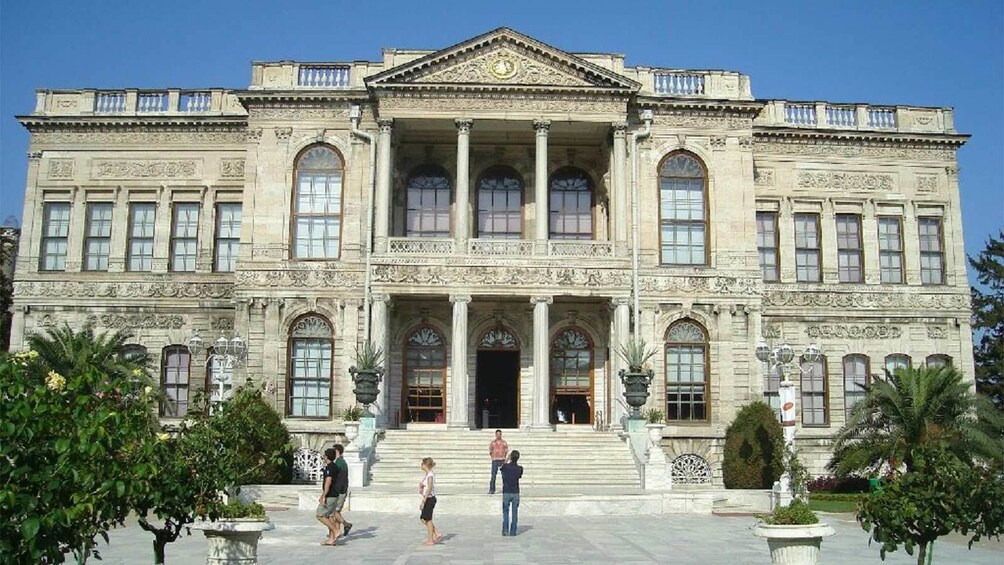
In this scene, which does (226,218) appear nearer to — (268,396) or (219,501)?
(268,396)

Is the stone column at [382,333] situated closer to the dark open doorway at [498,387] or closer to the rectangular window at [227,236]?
the dark open doorway at [498,387]

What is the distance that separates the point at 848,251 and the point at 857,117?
5.14 metres

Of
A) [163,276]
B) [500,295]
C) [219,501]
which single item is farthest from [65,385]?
[163,276]

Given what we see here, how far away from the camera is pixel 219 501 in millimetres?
11156

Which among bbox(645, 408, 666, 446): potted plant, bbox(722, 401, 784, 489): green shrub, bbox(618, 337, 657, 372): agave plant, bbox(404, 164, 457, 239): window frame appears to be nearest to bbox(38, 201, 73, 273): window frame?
bbox(404, 164, 457, 239): window frame

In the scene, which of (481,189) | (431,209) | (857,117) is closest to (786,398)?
(481,189)

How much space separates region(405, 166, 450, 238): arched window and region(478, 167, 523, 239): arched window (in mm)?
1254

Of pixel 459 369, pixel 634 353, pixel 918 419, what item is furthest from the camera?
pixel 459 369

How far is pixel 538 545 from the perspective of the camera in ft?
55.4

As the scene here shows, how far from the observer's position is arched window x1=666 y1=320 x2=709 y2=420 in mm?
32656

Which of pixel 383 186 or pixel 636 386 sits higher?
pixel 383 186

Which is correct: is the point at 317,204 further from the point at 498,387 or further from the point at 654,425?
the point at 654,425

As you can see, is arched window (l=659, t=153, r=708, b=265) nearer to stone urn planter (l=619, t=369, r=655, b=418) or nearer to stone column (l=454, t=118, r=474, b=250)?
stone urn planter (l=619, t=369, r=655, b=418)

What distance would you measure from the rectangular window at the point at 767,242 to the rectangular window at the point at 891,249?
4.08m
